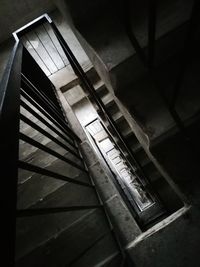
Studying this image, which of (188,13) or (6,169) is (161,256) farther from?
(188,13)

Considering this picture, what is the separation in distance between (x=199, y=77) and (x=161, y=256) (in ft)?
Result: 4.27

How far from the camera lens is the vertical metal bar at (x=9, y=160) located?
0.80 m

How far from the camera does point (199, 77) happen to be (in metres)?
1.68

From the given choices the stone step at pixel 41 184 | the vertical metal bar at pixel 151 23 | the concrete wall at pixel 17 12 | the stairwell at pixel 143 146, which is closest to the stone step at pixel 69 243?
the stairwell at pixel 143 146

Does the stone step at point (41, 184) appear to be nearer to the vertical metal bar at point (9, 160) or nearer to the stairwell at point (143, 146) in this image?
the stairwell at point (143, 146)

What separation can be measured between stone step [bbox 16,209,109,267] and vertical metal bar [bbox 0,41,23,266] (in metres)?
1.18

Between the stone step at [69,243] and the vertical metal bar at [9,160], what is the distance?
1.18m

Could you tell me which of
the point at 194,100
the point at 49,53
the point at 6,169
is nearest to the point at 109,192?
the point at 194,100

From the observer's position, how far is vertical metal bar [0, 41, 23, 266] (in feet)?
2.62

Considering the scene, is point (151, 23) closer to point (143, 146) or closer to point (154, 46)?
point (154, 46)

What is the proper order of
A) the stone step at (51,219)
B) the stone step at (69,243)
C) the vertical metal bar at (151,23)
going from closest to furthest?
the vertical metal bar at (151,23)
the stone step at (69,243)
the stone step at (51,219)

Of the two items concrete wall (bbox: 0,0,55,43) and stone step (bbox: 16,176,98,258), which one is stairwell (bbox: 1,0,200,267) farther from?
concrete wall (bbox: 0,0,55,43)

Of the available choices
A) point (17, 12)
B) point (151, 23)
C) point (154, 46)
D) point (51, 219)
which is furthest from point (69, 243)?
point (17, 12)

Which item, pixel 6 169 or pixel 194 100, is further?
pixel 194 100
